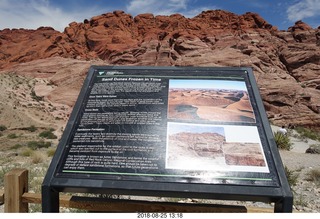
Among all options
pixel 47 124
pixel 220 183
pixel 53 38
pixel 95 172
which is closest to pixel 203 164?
pixel 220 183

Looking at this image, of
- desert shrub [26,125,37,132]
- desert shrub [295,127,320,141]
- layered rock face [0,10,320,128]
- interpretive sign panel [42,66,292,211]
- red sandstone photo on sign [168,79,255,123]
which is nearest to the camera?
interpretive sign panel [42,66,292,211]

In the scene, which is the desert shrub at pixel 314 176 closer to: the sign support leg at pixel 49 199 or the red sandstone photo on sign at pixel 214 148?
the red sandstone photo on sign at pixel 214 148

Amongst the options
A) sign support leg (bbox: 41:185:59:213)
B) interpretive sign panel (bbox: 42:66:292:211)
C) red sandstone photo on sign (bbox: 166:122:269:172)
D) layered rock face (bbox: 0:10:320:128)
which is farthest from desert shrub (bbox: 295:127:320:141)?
sign support leg (bbox: 41:185:59:213)

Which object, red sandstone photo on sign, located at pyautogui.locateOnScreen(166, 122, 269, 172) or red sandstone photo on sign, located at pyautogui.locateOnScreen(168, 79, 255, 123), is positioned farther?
red sandstone photo on sign, located at pyautogui.locateOnScreen(168, 79, 255, 123)

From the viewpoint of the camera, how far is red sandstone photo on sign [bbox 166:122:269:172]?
2.80 m

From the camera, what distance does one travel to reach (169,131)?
310 cm

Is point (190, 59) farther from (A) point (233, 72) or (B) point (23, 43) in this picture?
(B) point (23, 43)

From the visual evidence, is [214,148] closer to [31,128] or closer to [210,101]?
[210,101]

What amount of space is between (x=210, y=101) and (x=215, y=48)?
4704 centimetres

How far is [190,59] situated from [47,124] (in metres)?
22.8

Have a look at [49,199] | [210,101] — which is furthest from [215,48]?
[49,199]

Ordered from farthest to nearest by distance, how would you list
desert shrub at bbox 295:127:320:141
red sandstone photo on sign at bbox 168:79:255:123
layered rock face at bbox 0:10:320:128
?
layered rock face at bbox 0:10:320:128
desert shrub at bbox 295:127:320:141
red sandstone photo on sign at bbox 168:79:255:123
